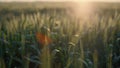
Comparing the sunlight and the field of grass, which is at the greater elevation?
the field of grass

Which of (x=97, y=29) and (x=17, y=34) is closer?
(x=17, y=34)

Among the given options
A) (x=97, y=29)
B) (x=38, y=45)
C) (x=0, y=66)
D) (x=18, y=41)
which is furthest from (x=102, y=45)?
(x=0, y=66)

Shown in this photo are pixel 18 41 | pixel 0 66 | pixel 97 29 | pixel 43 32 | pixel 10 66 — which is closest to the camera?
pixel 0 66

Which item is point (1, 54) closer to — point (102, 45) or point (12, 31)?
point (12, 31)

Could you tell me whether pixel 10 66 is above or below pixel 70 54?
below

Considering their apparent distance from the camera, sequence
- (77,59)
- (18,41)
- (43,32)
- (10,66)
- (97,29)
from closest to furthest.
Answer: (77,59) < (10,66) < (18,41) < (43,32) < (97,29)

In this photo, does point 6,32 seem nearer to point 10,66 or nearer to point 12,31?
point 12,31

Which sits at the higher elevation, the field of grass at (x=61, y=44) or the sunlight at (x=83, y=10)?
the field of grass at (x=61, y=44)

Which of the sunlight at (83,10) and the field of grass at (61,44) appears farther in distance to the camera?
the sunlight at (83,10)

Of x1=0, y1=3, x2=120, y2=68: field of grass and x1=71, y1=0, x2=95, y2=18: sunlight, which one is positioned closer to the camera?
x1=0, y1=3, x2=120, y2=68: field of grass

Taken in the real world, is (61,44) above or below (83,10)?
above

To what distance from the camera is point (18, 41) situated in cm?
305

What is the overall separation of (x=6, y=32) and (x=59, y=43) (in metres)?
0.63

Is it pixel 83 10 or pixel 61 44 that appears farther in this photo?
pixel 83 10
